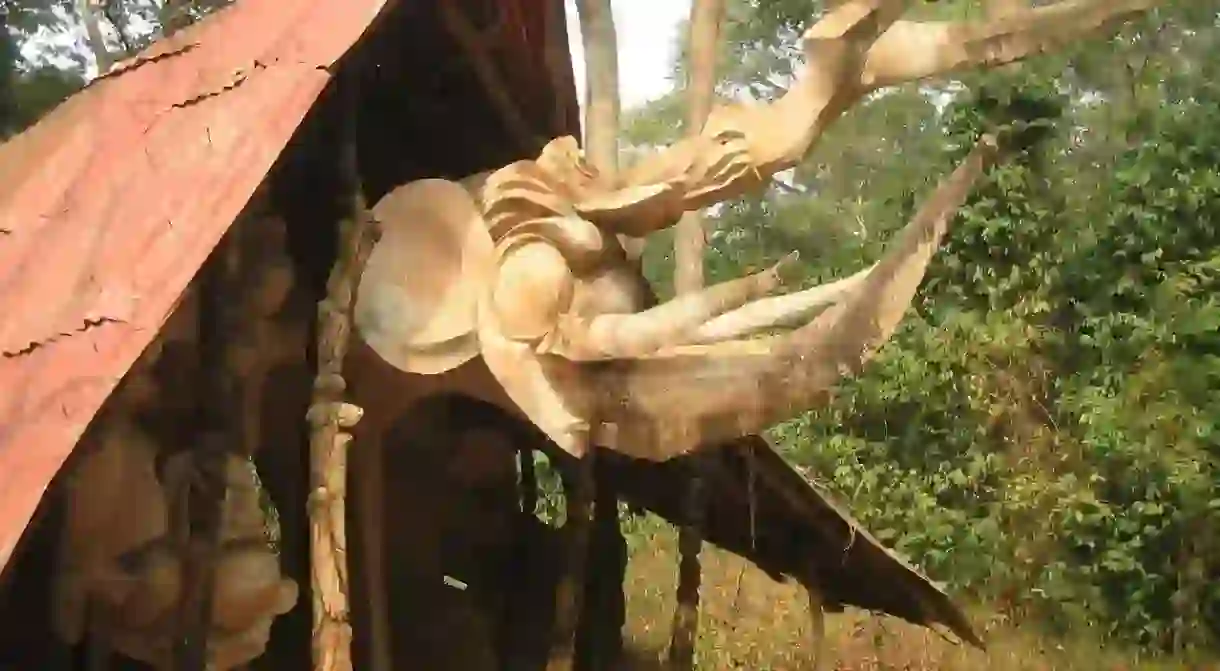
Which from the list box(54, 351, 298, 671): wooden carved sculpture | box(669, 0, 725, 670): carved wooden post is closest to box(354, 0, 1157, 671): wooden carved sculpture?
box(54, 351, 298, 671): wooden carved sculpture

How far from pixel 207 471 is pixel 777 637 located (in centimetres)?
248

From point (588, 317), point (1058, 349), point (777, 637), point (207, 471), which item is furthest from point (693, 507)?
point (1058, 349)

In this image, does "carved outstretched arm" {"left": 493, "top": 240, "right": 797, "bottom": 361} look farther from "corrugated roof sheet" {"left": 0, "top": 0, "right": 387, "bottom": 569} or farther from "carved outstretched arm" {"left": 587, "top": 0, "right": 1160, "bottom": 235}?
"corrugated roof sheet" {"left": 0, "top": 0, "right": 387, "bottom": 569}

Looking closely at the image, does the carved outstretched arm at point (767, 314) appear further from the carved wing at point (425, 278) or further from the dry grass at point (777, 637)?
the dry grass at point (777, 637)

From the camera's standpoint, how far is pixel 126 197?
4.07 feet

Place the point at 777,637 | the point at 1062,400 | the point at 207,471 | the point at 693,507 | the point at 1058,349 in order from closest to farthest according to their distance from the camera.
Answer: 1. the point at 207,471
2. the point at 693,507
3. the point at 777,637
4. the point at 1062,400
5. the point at 1058,349

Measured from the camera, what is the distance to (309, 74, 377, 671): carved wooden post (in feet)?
4.47

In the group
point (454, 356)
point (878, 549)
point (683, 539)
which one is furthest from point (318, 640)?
point (878, 549)

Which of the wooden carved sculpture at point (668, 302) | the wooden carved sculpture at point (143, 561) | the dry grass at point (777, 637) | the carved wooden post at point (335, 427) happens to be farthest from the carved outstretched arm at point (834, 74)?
the dry grass at point (777, 637)

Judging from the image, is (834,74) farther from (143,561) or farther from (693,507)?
(143,561)

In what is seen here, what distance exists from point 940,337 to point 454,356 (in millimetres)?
3733

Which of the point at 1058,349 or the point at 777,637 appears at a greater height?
the point at 1058,349

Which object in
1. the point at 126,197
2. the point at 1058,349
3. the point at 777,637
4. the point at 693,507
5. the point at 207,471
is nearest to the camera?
the point at 126,197

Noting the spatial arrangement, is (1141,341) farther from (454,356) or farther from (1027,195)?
(454,356)
